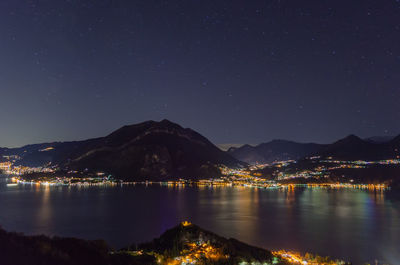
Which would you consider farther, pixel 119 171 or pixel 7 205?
pixel 119 171

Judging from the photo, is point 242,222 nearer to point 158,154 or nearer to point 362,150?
point 158,154

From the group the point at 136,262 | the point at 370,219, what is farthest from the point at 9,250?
the point at 370,219

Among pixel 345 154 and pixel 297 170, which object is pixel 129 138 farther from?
pixel 345 154

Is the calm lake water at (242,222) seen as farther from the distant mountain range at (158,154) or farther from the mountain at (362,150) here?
the mountain at (362,150)

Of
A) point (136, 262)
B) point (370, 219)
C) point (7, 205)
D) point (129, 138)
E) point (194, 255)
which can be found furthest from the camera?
point (129, 138)

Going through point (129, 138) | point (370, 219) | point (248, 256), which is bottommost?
point (370, 219)

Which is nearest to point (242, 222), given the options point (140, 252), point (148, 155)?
point (140, 252)

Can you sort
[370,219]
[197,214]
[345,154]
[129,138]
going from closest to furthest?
1. [370,219]
2. [197,214]
3. [345,154]
4. [129,138]
